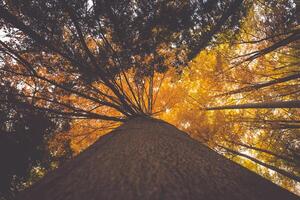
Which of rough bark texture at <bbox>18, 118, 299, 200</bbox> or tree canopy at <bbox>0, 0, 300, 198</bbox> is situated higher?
tree canopy at <bbox>0, 0, 300, 198</bbox>

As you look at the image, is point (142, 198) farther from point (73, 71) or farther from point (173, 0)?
point (73, 71)

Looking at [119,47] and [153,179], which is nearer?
[153,179]

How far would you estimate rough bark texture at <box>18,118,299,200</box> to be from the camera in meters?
1.67

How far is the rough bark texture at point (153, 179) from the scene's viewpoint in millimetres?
1675

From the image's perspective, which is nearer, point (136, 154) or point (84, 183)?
point (84, 183)

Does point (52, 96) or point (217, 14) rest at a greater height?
point (217, 14)

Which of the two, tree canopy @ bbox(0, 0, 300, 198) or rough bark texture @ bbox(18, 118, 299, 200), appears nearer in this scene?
rough bark texture @ bbox(18, 118, 299, 200)

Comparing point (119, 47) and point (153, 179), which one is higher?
point (119, 47)

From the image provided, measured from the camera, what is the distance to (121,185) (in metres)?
1.77

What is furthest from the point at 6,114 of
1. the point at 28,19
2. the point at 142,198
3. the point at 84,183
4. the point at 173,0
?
the point at 142,198

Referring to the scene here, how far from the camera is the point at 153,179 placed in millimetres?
1864

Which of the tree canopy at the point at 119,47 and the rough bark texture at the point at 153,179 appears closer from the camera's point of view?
the rough bark texture at the point at 153,179

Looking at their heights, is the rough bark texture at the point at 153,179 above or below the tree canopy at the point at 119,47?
below

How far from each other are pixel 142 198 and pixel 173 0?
4367mm
